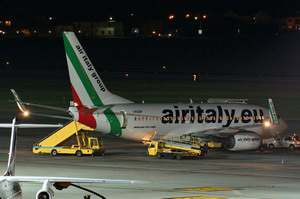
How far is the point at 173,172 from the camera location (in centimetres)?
4738

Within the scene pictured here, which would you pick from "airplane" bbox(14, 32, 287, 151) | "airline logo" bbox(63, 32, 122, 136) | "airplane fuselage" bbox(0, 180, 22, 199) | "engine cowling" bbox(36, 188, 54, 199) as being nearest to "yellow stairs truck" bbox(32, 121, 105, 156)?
"airplane" bbox(14, 32, 287, 151)

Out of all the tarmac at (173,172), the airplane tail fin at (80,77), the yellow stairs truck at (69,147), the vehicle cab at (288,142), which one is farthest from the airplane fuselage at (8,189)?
the vehicle cab at (288,142)

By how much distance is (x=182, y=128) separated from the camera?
60.2m

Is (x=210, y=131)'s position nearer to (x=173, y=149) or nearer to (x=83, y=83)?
(x=173, y=149)

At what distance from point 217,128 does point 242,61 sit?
412 feet

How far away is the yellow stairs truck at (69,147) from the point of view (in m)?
56.2

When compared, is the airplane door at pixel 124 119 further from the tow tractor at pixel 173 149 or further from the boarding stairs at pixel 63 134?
the tow tractor at pixel 173 149

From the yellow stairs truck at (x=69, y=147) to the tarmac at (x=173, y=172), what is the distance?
59cm

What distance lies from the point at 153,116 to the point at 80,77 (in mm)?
6758

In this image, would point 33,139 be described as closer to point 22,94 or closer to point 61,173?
A: point 61,173

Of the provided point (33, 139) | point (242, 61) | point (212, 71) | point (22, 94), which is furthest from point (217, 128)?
point (242, 61)

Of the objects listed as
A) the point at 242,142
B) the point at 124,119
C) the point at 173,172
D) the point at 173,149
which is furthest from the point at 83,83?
the point at 242,142

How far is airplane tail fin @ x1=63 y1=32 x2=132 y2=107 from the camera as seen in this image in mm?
56656

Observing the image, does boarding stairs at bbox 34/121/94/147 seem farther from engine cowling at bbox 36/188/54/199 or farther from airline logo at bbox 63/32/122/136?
engine cowling at bbox 36/188/54/199
